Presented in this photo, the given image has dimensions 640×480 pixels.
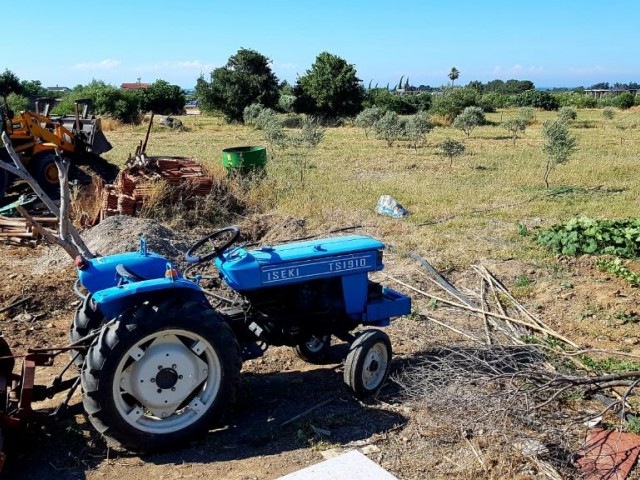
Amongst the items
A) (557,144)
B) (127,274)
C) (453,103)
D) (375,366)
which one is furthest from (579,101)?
(127,274)

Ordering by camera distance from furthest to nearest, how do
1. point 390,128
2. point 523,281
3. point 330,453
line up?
point 390,128
point 523,281
point 330,453

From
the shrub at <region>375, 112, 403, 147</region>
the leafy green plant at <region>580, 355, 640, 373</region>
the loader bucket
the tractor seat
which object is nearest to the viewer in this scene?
the tractor seat

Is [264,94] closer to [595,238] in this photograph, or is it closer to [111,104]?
[111,104]

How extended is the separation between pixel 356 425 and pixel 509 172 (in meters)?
13.5

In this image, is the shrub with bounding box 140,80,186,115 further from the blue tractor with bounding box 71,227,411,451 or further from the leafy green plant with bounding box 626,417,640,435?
the leafy green plant with bounding box 626,417,640,435

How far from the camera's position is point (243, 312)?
179 inches

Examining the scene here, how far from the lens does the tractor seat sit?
409 centimetres

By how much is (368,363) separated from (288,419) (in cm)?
69

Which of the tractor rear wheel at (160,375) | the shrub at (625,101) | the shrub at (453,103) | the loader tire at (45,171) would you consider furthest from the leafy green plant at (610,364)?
the shrub at (625,101)

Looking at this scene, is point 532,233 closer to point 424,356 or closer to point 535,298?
point 535,298

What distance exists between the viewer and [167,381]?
3.90 meters

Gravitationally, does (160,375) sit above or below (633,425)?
above

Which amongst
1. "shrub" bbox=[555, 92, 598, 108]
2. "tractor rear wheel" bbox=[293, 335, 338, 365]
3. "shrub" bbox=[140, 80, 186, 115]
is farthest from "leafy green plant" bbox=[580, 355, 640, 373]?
"shrub" bbox=[555, 92, 598, 108]

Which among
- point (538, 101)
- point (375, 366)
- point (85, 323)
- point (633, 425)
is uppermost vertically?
point (538, 101)
